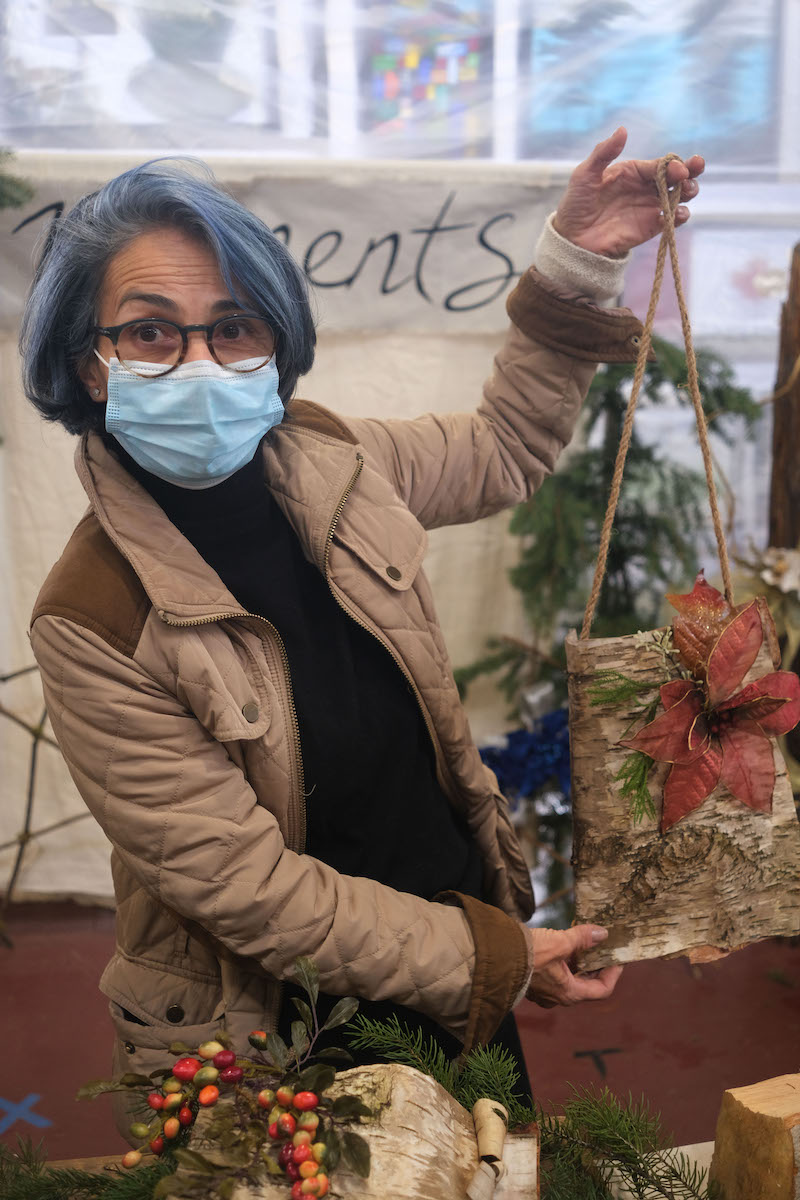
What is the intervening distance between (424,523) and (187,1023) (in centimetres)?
78

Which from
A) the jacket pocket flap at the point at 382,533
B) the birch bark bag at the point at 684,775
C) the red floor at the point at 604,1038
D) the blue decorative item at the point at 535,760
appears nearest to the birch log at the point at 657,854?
the birch bark bag at the point at 684,775

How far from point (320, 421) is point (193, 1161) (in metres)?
0.94

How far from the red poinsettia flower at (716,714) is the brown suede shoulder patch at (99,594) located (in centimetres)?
59

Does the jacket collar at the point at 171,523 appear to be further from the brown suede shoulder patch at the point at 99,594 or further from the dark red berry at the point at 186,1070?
the dark red berry at the point at 186,1070

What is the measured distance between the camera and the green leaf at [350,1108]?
0.91m

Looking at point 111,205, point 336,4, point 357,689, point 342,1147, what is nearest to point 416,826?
point 357,689

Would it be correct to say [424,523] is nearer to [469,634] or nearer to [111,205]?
[111,205]

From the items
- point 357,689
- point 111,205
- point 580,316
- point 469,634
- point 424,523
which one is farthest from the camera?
point 469,634

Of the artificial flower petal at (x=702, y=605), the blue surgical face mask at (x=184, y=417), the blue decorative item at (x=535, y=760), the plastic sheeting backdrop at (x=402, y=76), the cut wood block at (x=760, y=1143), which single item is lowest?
the blue decorative item at (x=535, y=760)

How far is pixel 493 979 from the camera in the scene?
1.22m

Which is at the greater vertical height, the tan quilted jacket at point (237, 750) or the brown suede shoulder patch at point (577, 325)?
the brown suede shoulder patch at point (577, 325)

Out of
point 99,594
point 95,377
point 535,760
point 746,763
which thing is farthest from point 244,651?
point 535,760

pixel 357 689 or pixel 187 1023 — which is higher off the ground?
pixel 357 689

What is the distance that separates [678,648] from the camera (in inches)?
47.4
